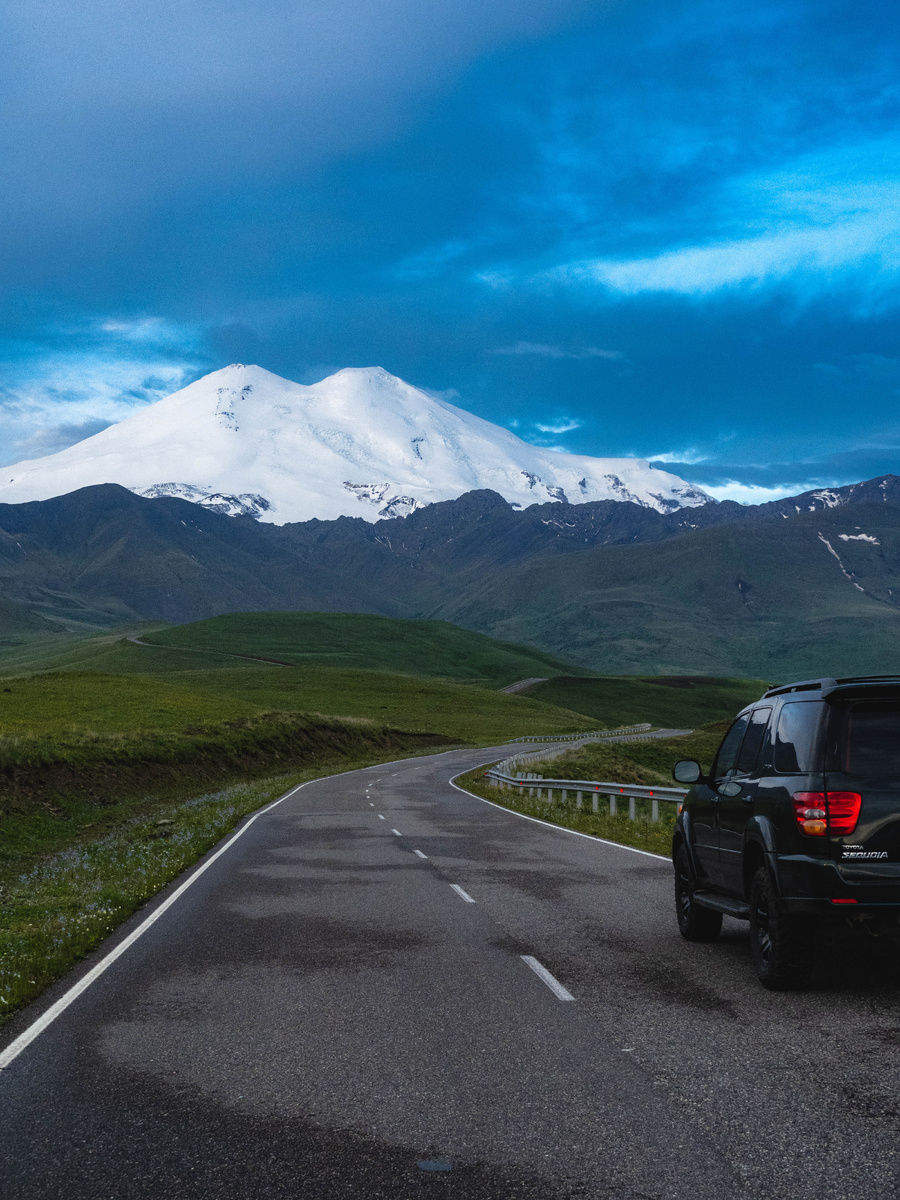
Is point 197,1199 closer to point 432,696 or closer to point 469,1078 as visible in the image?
point 469,1078

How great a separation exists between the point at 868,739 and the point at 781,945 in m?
1.77

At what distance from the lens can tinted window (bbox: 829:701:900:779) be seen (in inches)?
339

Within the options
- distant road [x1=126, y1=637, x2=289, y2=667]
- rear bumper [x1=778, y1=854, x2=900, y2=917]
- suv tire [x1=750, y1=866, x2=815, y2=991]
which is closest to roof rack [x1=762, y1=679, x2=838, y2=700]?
rear bumper [x1=778, y1=854, x2=900, y2=917]

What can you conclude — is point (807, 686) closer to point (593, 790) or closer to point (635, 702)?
point (593, 790)

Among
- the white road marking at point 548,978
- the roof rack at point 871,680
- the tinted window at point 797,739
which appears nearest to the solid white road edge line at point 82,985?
the white road marking at point 548,978

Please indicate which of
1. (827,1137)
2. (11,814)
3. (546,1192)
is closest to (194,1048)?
(546,1192)

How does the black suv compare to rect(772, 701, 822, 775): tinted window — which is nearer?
the black suv

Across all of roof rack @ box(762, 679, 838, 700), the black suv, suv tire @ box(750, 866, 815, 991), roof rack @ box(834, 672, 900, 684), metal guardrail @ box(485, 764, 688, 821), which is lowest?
metal guardrail @ box(485, 764, 688, 821)

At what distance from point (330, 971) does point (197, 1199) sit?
4906 millimetres

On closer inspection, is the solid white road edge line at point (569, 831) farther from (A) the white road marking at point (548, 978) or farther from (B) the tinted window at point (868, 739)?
(B) the tinted window at point (868, 739)

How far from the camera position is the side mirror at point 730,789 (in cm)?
995

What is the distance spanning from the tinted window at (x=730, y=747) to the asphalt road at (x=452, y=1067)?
1780 mm

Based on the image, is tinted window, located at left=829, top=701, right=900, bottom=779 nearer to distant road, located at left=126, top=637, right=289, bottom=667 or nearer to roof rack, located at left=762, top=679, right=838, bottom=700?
roof rack, located at left=762, top=679, right=838, bottom=700

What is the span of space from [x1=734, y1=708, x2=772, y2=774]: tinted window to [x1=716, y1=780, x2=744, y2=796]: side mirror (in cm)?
22
